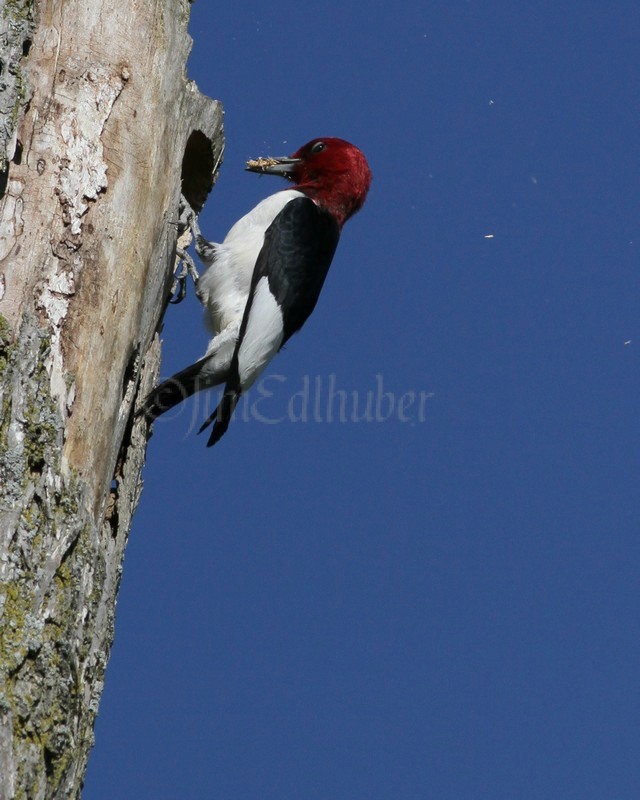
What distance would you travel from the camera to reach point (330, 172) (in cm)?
498

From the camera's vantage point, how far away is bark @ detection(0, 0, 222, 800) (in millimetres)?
2012

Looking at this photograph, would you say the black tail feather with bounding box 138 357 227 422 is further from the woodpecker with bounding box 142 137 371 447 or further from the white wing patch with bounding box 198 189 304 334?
the white wing patch with bounding box 198 189 304 334

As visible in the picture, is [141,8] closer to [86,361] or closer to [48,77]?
[48,77]

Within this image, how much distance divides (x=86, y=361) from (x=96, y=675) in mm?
651

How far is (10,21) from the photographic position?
248 centimetres

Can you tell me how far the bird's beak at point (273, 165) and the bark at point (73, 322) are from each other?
1851 millimetres

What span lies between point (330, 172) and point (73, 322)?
2.75 metres

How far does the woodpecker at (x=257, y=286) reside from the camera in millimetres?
3865

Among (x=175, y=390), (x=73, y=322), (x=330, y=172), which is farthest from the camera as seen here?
(x=330, y=172)

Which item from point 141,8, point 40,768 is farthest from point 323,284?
point 40,768

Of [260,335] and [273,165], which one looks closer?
[260,335]

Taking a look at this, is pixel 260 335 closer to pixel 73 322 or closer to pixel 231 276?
pixel 231 276

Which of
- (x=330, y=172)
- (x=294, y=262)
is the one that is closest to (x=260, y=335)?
(x=294, y=262)

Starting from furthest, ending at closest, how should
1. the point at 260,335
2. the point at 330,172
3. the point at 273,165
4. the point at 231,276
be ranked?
the point at 273,165 < the point at 330,172 < the point at 231,276 < the point at 260,335
